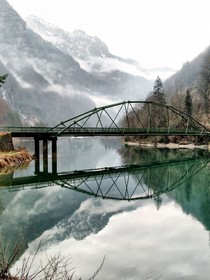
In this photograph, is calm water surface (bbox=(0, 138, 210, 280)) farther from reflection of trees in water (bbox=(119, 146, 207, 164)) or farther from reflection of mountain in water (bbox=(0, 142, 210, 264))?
reflection of trees in water (bbox=(119, 146, 207, 164))

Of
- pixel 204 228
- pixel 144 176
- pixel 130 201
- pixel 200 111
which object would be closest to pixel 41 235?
pixel 204 228

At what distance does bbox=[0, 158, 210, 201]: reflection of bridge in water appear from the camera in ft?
131

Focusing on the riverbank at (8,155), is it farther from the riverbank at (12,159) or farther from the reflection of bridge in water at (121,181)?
the reflection of bridge in water at (121,181)

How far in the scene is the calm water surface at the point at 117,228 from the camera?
17344 millimetres

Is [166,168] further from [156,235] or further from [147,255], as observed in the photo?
[147,255]

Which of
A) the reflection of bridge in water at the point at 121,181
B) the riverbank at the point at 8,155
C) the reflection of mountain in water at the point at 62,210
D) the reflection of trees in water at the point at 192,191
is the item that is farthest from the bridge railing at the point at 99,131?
the reflection of mountain in water at the point at 62,210

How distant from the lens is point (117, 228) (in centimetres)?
2442

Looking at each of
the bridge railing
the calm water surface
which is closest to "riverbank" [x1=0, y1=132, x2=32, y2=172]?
the bridge railing

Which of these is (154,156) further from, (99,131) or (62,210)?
(62,210)

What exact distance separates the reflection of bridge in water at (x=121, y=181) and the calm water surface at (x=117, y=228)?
381 mm

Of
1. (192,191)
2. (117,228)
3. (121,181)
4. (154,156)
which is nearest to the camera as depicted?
(117,228)

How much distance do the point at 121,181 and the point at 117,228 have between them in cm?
2380

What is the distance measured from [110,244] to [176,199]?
16308 mm

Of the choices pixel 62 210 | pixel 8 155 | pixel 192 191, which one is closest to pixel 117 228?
pixel 62 210
